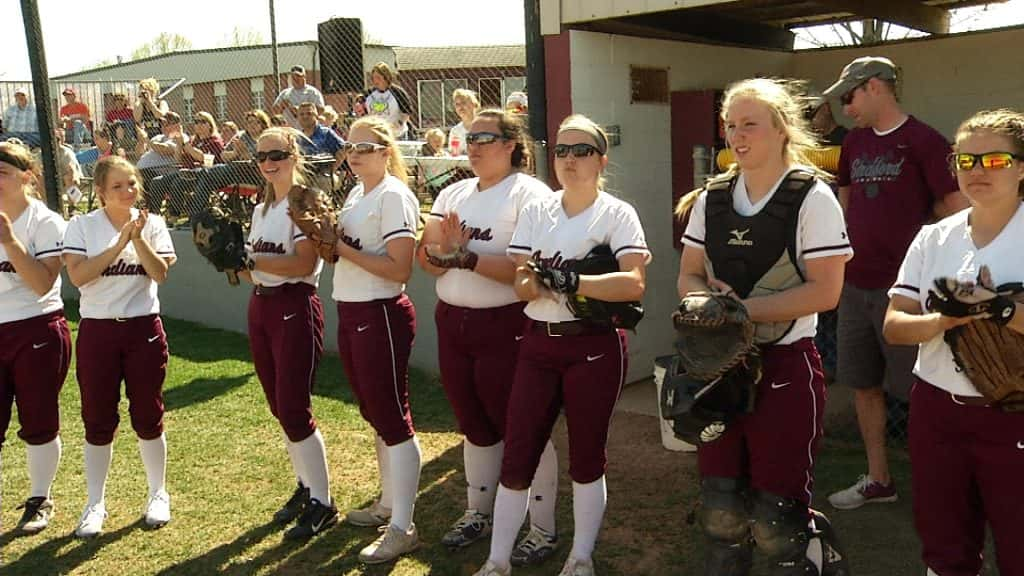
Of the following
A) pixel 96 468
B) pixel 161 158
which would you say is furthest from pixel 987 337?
pixel 161 158

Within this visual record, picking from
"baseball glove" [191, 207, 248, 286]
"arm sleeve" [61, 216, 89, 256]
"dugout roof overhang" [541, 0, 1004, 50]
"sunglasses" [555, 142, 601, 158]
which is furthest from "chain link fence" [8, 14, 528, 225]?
Result: "sunglasses" [555, 142, 601, 158]

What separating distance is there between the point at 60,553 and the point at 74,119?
1106 cm

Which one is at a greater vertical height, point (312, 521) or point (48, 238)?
point (48, 238)

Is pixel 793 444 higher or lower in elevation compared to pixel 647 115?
lower

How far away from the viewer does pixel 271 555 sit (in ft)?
14.1

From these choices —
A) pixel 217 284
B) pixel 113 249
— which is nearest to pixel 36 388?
pixel 113 249

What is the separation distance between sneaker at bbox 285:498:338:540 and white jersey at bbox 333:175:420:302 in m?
1.09

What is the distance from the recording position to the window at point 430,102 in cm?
998

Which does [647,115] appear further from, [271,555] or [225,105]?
[225,105]

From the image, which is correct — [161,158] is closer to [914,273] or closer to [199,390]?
[199,390]

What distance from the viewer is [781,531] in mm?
2926

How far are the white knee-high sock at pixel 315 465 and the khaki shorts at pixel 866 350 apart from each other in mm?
2599

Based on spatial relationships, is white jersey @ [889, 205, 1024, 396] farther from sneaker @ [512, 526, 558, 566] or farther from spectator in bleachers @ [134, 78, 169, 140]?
spectator in bleachers @ [134, 78, 169, 140]

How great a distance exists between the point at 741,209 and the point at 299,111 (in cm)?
662
